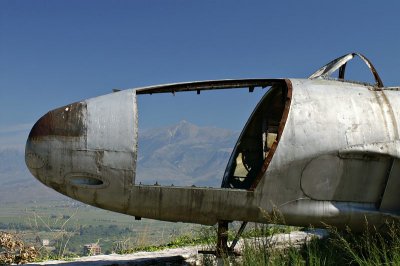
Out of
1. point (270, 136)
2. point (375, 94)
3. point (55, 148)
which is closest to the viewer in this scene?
point (55, 148)

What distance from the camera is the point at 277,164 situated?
18.2 feet

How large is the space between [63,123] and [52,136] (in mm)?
198

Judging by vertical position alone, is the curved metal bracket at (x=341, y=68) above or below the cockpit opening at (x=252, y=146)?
above

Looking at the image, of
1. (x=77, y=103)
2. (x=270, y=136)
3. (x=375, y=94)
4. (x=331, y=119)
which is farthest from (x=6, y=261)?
(x=375, y=94)

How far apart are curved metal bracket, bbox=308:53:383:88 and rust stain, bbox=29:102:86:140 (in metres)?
3.54

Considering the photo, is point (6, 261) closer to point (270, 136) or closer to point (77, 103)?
point (77, 103)

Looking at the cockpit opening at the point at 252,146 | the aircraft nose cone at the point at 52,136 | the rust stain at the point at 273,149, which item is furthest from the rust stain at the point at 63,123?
the cockpit opening at the point at 252,146

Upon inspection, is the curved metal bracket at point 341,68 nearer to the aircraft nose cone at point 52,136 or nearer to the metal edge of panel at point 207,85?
the metal edge of panel at point 207,85

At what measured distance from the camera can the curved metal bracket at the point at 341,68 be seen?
689cm

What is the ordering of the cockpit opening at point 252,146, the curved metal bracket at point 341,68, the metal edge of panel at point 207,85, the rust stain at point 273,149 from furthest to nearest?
1. the cockpit opening at point 252,146
2. the curved metal bracket at point 341,68
3. the metal edge of panel at point 207,85
4. the rust stain at point 273,149

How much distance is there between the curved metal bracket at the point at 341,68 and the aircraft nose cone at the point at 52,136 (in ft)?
11.8

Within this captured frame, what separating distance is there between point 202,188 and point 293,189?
44.3 inches

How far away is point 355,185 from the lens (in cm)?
587

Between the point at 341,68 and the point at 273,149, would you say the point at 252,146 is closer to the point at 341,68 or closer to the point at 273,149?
the point at 341,68
